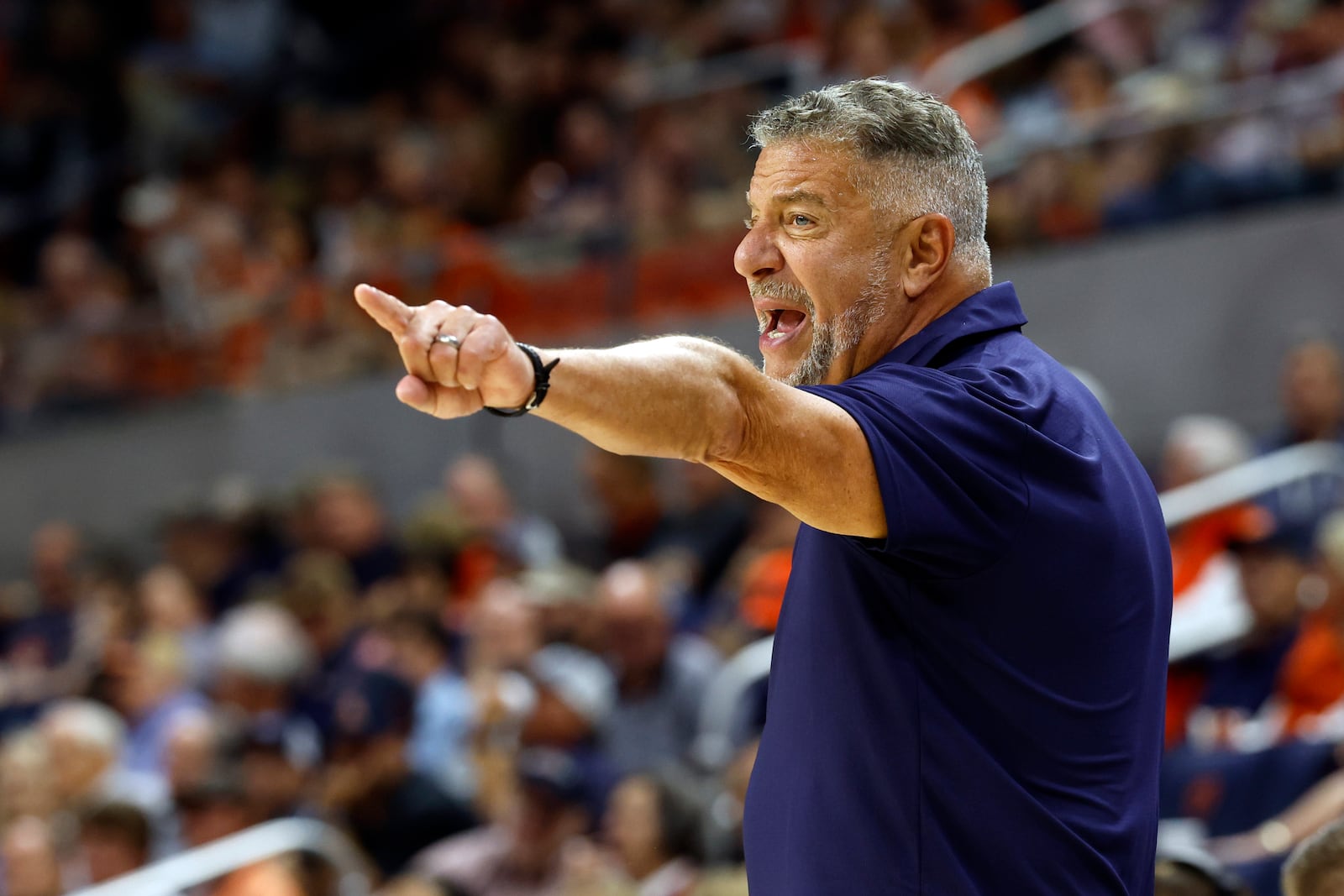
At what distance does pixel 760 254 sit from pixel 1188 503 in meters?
3.81

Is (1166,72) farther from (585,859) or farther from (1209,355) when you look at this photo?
(585,859)

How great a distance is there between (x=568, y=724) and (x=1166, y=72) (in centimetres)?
356

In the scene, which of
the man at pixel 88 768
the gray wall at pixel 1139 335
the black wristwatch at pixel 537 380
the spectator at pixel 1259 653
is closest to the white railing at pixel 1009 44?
the gray wall at pixel 1139 335

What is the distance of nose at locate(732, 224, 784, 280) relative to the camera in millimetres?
2137

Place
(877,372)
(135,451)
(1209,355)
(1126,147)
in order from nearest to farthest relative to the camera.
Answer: (877,372) → (1126,147) → (1209,355) → (135,451)

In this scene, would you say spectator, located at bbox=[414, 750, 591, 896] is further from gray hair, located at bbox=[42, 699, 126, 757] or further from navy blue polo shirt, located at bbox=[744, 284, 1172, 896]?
navy blue polo shirt, located at bbox=[744, 284, 1172, 896]

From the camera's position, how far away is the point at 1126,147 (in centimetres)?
665

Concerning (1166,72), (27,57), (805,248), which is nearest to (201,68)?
(27,57)

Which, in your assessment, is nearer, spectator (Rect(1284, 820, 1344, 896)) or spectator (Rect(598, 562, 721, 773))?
spectator (Rect(1284, 820, 1344, 896))

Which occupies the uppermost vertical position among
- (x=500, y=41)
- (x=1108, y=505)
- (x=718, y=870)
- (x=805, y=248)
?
(x=500, y=41)

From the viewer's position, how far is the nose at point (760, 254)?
2.14 m

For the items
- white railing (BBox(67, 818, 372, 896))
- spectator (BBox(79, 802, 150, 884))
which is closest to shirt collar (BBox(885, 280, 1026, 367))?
white railing (BBox(67, 818, 372, 896))

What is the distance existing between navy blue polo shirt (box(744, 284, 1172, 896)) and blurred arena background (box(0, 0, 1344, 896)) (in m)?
1.03

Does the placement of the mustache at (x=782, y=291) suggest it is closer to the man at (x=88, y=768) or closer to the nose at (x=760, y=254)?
the nose at (x=760, y=254)
